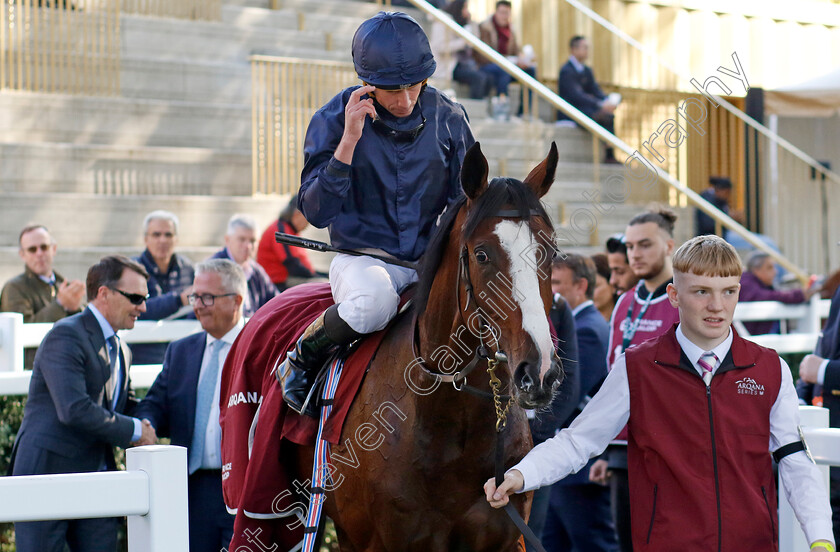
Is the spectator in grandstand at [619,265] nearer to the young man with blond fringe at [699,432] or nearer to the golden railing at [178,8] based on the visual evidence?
the young man with blond fringe at [699,432]

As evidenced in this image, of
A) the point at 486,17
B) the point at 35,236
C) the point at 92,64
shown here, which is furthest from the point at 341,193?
the point at 486,17

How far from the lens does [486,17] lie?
1213cm

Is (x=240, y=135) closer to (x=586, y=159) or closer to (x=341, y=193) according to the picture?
(x=586, y=159)

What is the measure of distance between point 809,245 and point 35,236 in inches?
390

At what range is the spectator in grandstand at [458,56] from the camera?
35.7 feet

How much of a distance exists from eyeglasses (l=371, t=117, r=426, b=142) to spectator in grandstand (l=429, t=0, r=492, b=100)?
7.90 m

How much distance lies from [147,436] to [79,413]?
292 millimetres

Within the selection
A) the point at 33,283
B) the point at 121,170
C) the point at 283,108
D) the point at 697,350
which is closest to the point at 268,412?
the point at 697,350

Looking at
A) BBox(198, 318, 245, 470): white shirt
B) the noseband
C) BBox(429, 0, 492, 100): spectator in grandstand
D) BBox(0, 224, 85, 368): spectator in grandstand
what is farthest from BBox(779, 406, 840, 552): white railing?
BBox(429, 0, 492, 100): spectator in grandstand

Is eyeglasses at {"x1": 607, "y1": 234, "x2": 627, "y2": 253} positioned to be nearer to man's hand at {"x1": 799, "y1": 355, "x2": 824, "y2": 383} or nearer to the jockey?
man's hand at {"x1": 799, "y1": 355, "x2": 824, "y2": 383}

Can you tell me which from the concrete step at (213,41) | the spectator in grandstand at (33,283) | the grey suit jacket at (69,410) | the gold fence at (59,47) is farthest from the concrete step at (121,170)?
the grey suit jacket at (69,410)

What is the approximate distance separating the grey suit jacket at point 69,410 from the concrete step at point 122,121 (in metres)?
5.14

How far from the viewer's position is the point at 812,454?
252 centimetres

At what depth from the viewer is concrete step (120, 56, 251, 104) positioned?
9.27m
